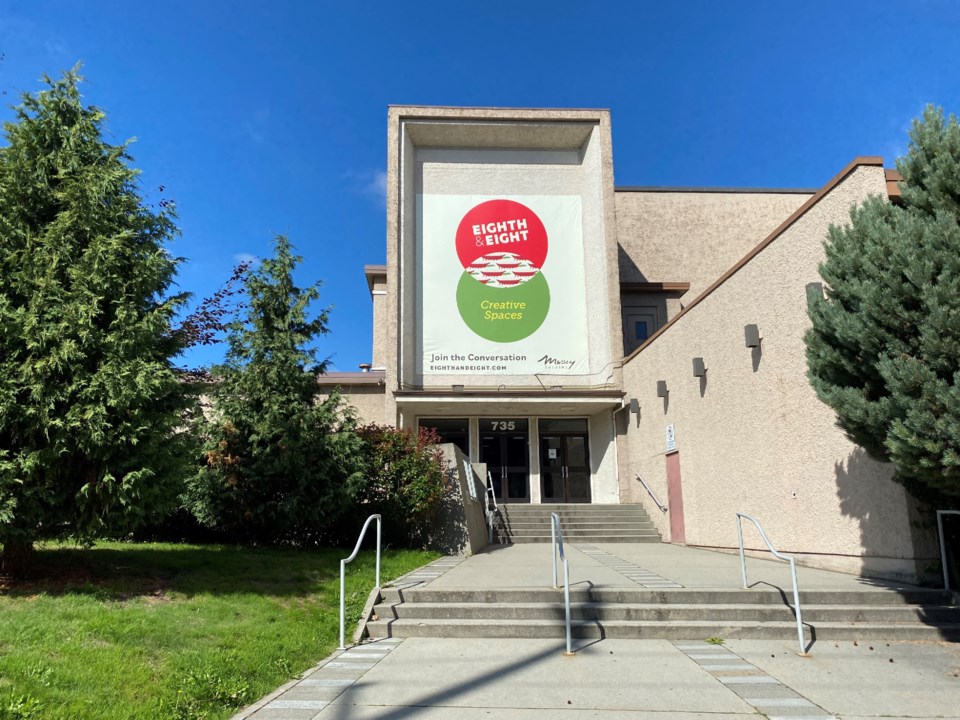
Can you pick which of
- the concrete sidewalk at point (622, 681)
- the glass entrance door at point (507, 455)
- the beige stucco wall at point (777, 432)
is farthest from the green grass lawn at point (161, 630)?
the glass entrance door at point (507, 455)

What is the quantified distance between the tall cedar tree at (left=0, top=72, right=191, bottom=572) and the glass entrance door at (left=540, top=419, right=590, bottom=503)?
1257 centimetres

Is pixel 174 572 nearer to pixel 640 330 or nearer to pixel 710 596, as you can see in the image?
pixel 710 596

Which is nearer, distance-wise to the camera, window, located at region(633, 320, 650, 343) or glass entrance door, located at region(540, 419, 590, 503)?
glass entrance door, located at region(540, 419, 590, 503)

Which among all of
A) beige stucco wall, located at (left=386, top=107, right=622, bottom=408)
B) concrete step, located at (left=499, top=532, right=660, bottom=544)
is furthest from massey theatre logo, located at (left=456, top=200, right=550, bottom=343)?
concrete step, located at (left=499, top=532, right=660, bottom=544)

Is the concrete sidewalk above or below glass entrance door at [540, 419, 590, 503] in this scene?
below

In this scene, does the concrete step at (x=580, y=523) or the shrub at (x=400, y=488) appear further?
the concrete step at (x=580, y=523)

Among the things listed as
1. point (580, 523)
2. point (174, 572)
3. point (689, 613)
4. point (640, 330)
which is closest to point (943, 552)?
point (689, 613)

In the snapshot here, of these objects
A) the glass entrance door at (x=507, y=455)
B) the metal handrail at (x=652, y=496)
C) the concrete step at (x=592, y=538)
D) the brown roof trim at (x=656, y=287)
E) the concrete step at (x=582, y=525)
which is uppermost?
the brown roof trim at (x=656, y=287)

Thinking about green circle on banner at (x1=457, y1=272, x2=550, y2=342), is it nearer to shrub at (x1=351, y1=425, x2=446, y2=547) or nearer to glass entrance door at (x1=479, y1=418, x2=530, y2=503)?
glass entrance door at (x1=479, y1=418, x2=530, y2=503)

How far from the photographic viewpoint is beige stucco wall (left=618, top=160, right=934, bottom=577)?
8352 millimetres

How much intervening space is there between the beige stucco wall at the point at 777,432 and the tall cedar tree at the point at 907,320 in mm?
1818

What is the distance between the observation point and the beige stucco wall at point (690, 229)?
68.8 feet

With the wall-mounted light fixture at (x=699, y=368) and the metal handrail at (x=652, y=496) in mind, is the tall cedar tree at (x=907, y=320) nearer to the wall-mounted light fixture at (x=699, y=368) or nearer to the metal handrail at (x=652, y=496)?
the wall-mounted light fixture at (x=699, y=368)

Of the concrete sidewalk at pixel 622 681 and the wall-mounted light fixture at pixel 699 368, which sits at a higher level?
the wall-mounted light fixture at pixel 699 368
